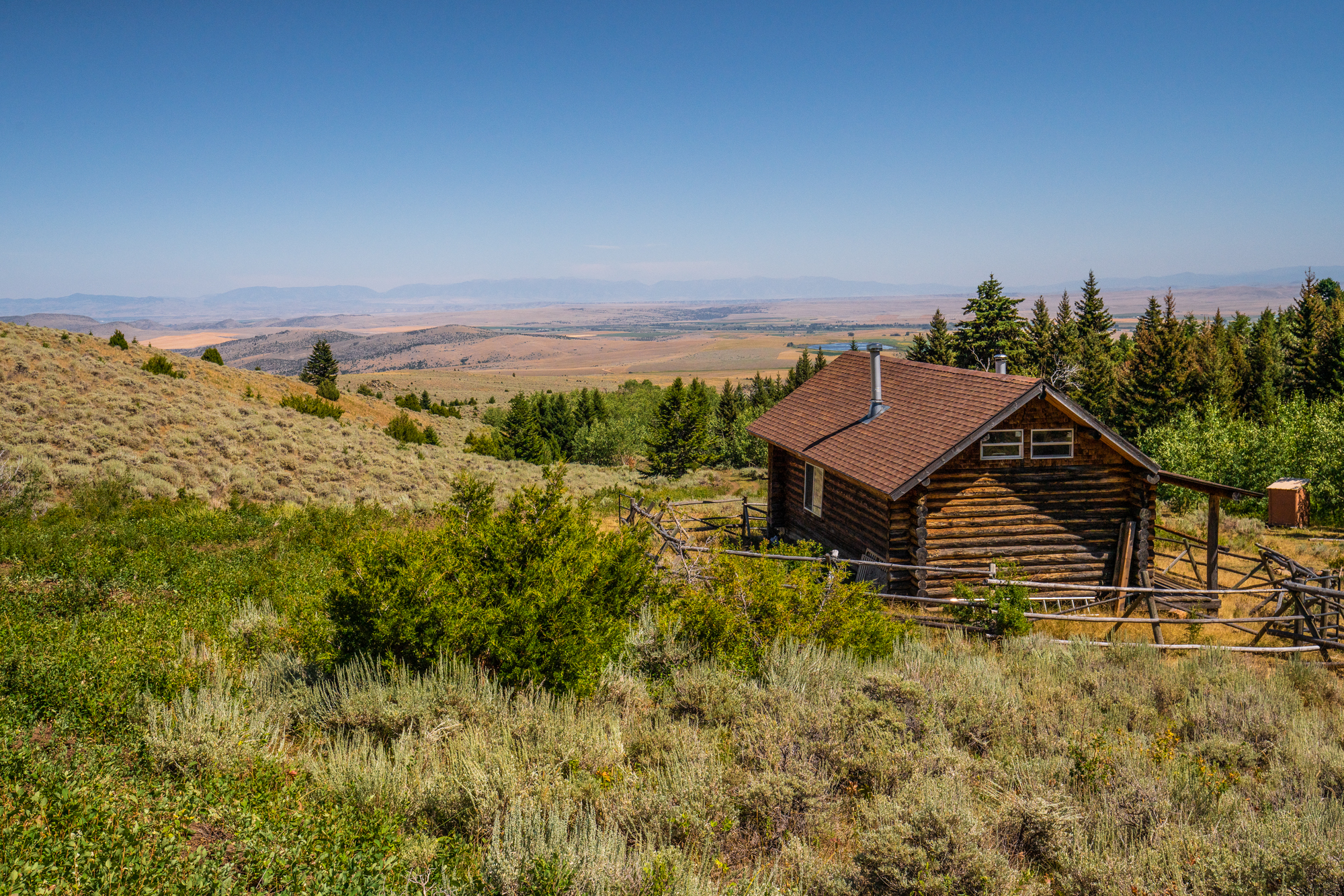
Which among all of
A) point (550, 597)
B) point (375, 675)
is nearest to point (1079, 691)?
point (550, 597)

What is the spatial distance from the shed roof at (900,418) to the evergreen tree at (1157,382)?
3833 centimetres

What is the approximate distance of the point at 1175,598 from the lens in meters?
14.4

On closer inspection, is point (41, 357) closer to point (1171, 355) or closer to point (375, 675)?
point (375, 675)

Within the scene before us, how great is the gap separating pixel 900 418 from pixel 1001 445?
2373 millimetres

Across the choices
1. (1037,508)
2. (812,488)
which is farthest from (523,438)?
(1037,508)

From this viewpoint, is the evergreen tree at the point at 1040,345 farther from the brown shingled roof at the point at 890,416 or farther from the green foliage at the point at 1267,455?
the brown shingled roof at the point at 890,416

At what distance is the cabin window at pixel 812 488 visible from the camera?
17781mm

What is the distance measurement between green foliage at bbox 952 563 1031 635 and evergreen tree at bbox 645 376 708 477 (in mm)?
35998

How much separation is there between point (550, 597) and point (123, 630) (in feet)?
14.3

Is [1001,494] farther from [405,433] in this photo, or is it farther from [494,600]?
[405,433]

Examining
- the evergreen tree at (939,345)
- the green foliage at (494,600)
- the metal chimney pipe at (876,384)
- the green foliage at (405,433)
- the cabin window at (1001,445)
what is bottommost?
the green foliage at (405,433)

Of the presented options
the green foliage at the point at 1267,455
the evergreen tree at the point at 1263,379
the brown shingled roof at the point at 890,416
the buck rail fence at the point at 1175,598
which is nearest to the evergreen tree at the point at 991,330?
the evergreen tree at the point at 1263,379

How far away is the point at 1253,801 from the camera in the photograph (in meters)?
5.37

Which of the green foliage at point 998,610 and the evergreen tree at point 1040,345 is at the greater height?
the evergreen tree at point 1040,345
